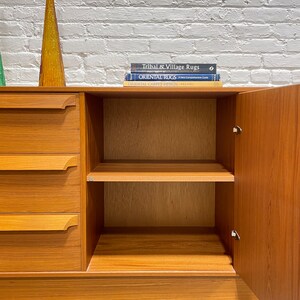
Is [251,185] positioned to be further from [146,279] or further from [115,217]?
[115,217]

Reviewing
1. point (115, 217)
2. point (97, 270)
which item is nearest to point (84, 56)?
point (115, 217)

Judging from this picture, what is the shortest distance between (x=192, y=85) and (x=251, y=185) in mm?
→ 398

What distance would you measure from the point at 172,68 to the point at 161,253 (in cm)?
65

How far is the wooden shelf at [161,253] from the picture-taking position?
1.18m

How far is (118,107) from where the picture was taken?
156 cm

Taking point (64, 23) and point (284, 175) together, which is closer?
point (284, 175)

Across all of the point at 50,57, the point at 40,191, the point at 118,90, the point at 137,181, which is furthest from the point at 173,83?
the point at 40,191

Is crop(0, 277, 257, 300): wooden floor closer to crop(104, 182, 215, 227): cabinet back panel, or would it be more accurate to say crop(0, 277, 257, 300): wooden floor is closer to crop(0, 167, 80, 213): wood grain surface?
crop(0, 167, 80, 213): wood grain surface

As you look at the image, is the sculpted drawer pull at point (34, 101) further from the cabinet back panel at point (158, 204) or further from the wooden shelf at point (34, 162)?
the cabinet back panel at point (158, 204)

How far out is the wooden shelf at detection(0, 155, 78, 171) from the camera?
1.10 meters

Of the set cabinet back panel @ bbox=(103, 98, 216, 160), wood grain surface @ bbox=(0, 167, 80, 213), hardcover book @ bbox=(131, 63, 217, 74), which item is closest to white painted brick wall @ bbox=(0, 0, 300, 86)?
cabinet back panel @ bbox=(103, 98, 216, 160)

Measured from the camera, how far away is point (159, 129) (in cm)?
156

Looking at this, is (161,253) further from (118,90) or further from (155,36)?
(155,36)

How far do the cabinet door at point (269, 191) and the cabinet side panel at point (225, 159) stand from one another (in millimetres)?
92
